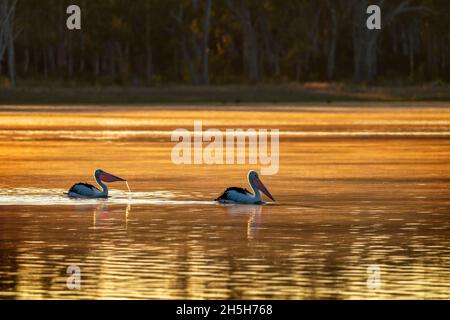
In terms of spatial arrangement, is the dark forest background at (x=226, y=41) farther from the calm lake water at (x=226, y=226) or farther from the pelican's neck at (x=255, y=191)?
the pelican's neck at (x=255, y=191)

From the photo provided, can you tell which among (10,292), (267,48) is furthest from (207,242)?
(267,48)

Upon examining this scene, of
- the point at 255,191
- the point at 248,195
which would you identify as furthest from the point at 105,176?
the point at 255,191

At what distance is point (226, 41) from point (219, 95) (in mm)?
27781

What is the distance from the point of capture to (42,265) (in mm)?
15055

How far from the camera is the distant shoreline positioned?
81.4 m

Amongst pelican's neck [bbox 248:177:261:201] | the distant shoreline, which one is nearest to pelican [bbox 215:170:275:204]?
pelican's neck [bbox 248:177:261:201]

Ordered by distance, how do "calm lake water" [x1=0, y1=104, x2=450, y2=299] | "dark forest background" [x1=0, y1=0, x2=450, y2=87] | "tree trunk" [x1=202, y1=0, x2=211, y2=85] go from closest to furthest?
"calm lake water" [x1=0, y1=104, x2=450, y2=299] → "dark forest background" [x1=0, y1=0, x2=450, y2=87] → "tree trunk" [x1=202, y1=0, x2=211, y2=85]

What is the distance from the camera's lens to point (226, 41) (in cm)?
11156

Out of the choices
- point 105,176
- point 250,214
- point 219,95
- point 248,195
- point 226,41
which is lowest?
point 219,95

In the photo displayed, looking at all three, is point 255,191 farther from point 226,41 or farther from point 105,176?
point 226,41

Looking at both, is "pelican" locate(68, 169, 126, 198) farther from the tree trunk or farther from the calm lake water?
the tree trunk

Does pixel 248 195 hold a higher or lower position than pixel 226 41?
lower

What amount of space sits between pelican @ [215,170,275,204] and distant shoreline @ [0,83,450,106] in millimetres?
58229

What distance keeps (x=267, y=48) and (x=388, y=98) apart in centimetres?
2949
